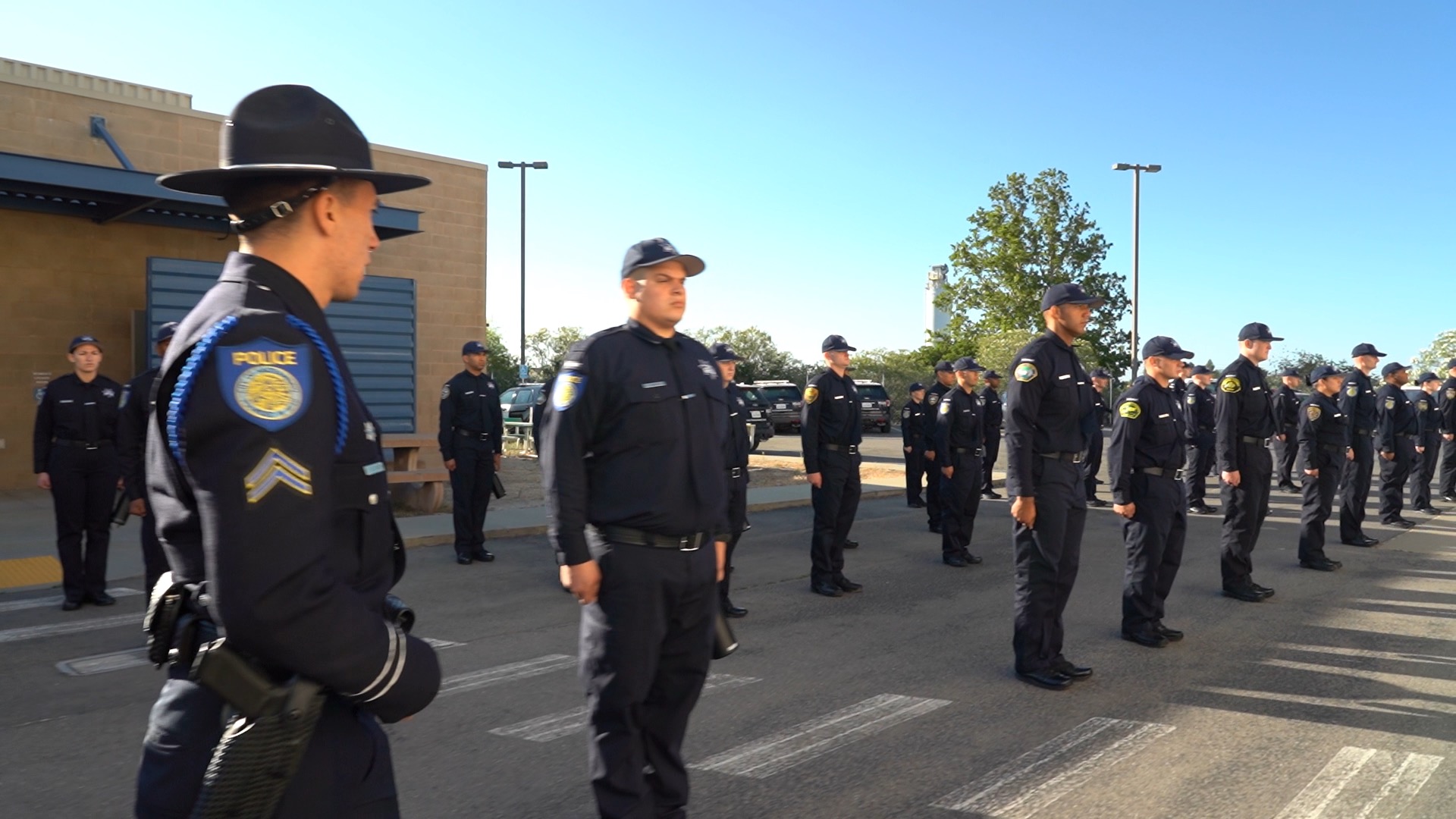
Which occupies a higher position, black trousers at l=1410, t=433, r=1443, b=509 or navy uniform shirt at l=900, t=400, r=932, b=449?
navy uniform shirt at l=900, t=400, r=932, b=449

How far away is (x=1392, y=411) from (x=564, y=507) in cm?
1448

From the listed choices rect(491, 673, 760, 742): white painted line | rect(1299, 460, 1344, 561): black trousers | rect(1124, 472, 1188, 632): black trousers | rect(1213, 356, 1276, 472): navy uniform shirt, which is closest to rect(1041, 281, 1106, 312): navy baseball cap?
rect(1124, 472, 1188, 632): black trousers

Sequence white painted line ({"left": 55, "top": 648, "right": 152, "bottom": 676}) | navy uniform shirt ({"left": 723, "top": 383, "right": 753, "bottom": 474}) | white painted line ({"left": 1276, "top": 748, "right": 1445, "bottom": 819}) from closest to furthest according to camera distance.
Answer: white painted line ({"left": 1276, "top": 748, "right": 1445, "bottom": 819})
white painted line ({"left": 55, "top": 648, "right": 152, "bottom": 676})
navy uniform shirt ({"left": 723, "top": 383, "right": 753, "bottom": 474})

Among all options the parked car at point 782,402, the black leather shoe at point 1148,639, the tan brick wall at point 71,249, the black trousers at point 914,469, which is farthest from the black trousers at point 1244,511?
the parked car at point 782,402

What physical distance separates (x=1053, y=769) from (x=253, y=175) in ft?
13.7

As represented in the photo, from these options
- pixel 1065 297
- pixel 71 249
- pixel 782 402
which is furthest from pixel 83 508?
pixel 782 402

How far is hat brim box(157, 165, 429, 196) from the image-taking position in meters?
1.91

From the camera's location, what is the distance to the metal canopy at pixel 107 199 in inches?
513

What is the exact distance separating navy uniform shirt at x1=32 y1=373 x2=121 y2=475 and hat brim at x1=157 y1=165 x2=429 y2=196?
24.6ft

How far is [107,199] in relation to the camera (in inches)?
559

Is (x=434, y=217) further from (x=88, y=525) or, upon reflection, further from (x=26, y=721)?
(x=26, y=721)

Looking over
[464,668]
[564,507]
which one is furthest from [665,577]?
[464,668]

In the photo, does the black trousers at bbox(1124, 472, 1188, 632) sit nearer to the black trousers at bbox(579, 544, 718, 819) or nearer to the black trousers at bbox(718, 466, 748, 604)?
the black trousers at bbox(718, 466, 748, 604)

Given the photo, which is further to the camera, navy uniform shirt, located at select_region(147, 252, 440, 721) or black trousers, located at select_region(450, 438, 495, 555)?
black trousers, located at select_region(450, 438, 495, 555)
